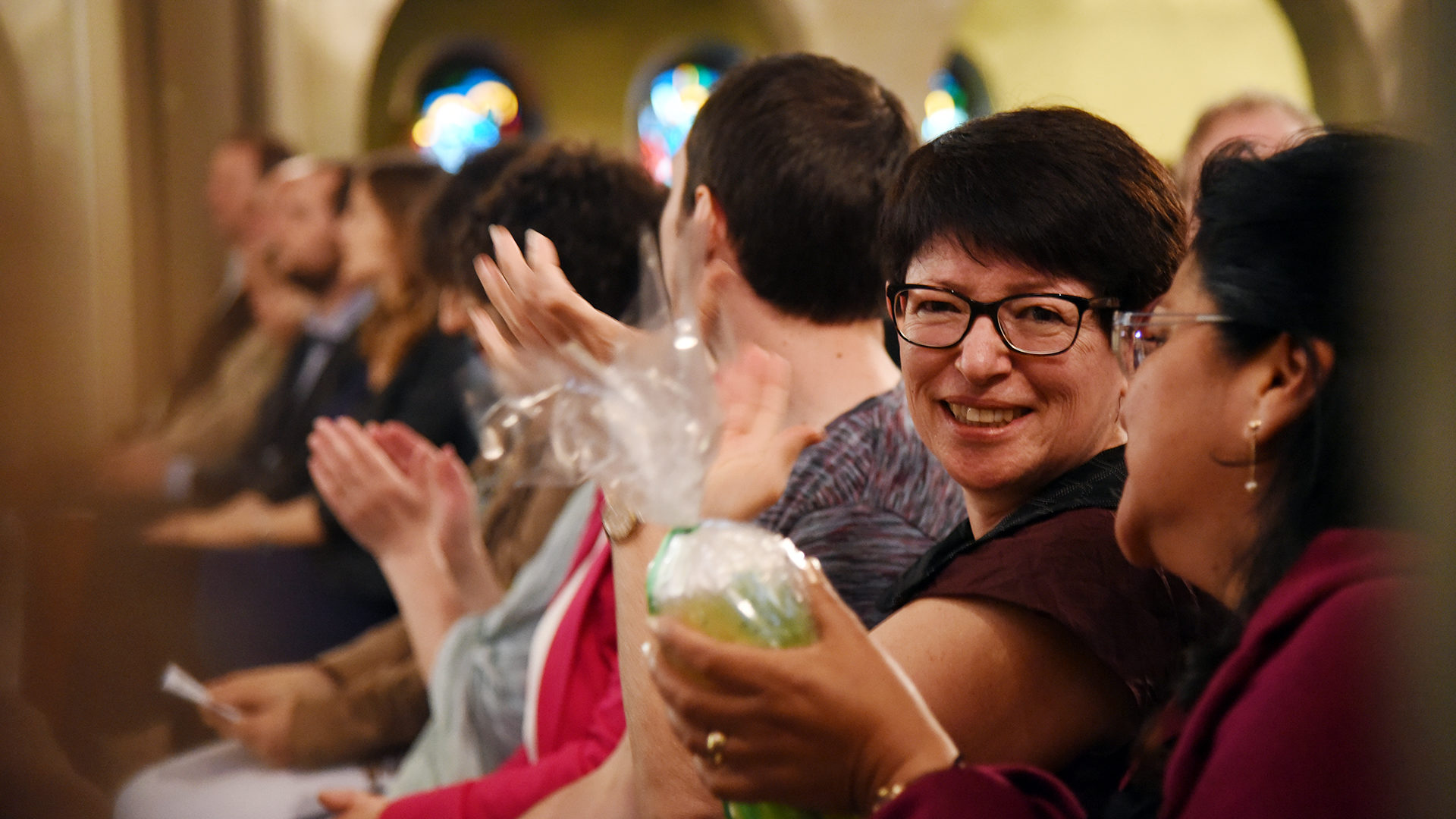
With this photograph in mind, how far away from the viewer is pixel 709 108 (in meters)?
1.56

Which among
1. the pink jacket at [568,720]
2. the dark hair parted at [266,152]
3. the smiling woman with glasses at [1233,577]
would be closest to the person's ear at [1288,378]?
the smiling woman with glasses at [1233,577]

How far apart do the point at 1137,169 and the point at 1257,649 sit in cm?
54

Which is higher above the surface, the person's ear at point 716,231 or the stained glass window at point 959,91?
the person's ear at point 716,231

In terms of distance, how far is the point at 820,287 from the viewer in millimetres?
1576

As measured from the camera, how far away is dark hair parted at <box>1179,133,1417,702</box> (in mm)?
772

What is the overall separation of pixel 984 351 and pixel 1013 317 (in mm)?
44

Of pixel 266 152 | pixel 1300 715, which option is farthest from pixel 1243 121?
pixel 266 152

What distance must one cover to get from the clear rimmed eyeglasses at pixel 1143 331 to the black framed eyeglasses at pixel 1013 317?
0.16m

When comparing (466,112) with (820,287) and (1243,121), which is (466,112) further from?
(820,287)

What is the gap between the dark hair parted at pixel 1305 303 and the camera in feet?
2.53

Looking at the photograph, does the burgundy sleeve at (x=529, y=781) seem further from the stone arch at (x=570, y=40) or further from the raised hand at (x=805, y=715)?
the stone arch at (x=570, y=40)

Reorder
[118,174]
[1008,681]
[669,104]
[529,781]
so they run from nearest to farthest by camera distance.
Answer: [1008,681], [529,781], [118,174], [669,104]

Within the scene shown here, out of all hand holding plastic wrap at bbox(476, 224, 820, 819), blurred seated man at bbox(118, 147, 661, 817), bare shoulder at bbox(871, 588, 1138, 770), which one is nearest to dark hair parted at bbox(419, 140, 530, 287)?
blurred seated man at bbox(118, 147, 661, 817)

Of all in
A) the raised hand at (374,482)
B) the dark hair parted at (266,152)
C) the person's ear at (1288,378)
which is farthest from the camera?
the dark hair parted at (266,152)
